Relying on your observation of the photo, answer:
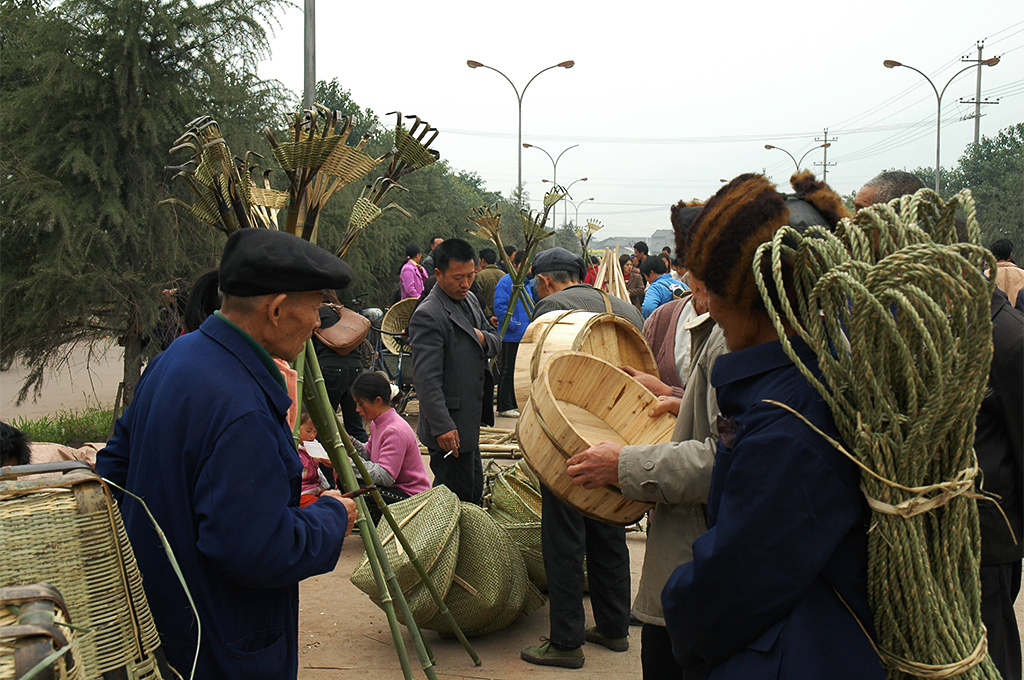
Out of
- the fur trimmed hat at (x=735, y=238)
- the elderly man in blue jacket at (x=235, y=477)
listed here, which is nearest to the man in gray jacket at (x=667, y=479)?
the fur trimmed hat at (x=735, y=238)

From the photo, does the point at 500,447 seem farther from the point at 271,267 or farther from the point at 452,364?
the point at 271,267

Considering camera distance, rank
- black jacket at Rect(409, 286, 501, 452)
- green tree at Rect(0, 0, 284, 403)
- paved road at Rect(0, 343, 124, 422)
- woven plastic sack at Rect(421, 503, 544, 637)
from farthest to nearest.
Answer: paved road at Rect(0, 343, 124, 422) < green tree at Rect(0, 0, 284, 403) < black jacket at Rect(409, 286, 501, 452) < woven plastic sack at Rect(421, 503, 544, 637)

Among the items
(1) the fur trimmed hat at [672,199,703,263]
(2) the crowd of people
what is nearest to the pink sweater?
(2) the crowd of people

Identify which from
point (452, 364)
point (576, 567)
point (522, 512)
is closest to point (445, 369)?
point (452, 364)

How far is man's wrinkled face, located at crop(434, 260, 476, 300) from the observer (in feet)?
16.0

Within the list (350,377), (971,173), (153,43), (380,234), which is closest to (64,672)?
(350,377)

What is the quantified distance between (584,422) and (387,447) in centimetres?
211

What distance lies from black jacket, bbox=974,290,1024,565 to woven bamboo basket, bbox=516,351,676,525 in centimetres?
Result: 98

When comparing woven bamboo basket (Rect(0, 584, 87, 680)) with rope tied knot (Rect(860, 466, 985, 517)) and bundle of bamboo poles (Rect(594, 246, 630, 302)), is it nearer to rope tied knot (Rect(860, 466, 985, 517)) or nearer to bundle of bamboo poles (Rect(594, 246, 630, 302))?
rope tied knot (Rect(860, 466, 985, 517))

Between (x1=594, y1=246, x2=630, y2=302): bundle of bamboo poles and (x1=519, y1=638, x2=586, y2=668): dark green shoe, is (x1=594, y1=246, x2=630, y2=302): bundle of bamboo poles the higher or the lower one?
the higher one

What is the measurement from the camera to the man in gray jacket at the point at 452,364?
4.75m

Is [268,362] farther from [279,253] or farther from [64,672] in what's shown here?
[64,672]

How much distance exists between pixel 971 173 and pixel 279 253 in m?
70.2

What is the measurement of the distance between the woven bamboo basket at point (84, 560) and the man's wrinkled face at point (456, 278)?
3429mm
